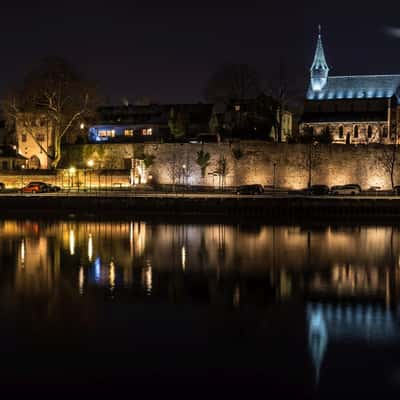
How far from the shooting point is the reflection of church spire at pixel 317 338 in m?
13.4

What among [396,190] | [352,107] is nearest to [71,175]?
[396,190]

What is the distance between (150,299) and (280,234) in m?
14.6

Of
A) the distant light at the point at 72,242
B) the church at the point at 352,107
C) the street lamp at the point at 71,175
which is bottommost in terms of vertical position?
the distant light at the point at 72,242

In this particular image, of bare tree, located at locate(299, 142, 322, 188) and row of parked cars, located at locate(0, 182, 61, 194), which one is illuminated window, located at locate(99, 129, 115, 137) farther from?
bare tree, located at locate(299, 142, 322, 188)

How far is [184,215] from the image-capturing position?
38.6m

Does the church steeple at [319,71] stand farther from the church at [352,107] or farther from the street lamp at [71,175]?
the street lamp at [71,175]

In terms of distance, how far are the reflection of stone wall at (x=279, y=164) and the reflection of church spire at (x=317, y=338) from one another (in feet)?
98.0

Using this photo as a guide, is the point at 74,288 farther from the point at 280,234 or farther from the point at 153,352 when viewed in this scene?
the point at 280,234

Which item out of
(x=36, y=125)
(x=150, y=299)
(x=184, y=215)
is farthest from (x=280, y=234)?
(x=36, y=125)

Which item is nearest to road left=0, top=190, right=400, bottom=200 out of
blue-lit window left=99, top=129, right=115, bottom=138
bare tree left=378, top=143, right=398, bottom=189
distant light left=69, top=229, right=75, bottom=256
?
bare tree left=378, top=143, right=398, bottom=189

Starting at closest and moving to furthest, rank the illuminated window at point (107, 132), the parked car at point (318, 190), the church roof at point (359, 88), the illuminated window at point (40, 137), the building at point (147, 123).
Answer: the parked car at point (318, 190), the illuminated window at point (40, 137), the building at point (147, 123), the illuminated window at point (107, 132), the church roof at point (359, 88)

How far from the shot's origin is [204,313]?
671 inches

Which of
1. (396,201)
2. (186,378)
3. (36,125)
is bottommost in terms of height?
(186,378)

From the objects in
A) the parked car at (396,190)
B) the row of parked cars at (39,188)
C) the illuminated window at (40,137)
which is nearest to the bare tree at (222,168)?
the row of parked cars at (39,188)
